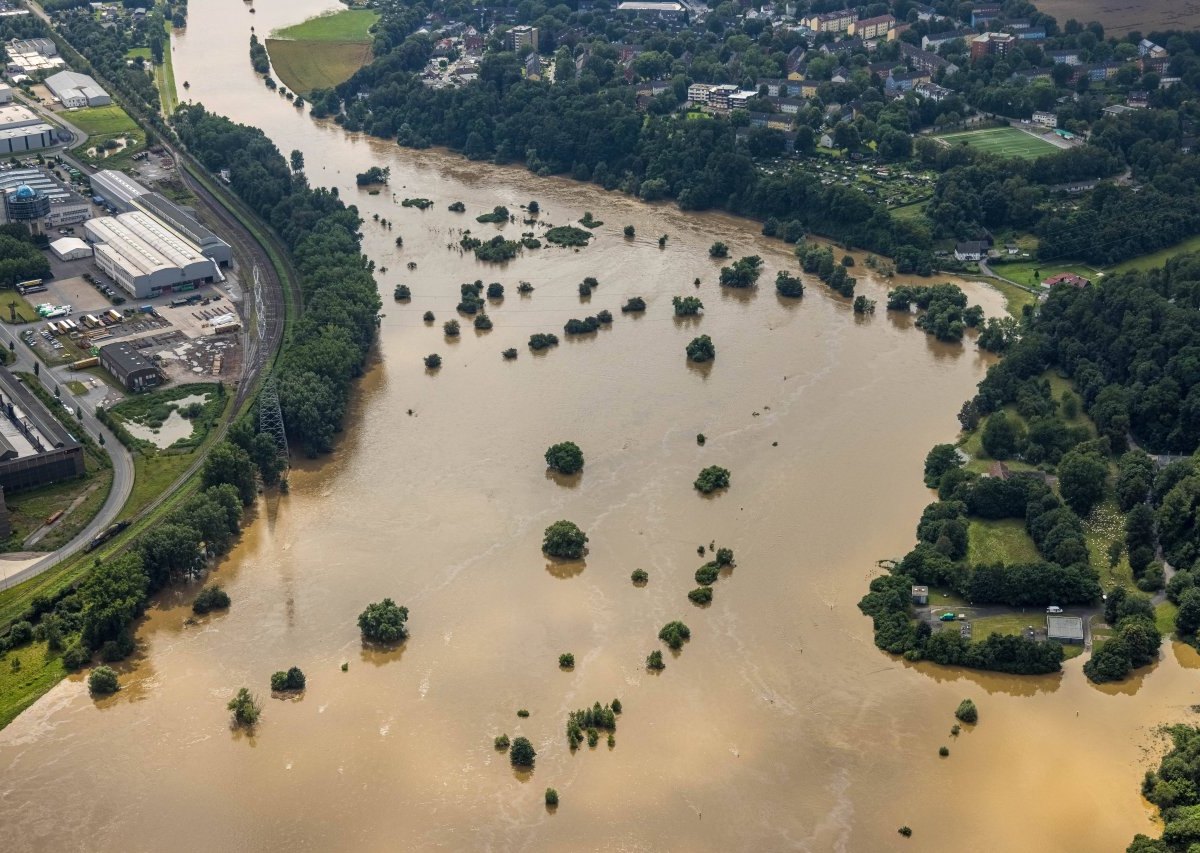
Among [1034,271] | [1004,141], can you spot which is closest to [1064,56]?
[1004,141]

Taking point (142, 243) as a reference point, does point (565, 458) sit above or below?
above

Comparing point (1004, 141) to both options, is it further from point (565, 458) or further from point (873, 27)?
point (565, 458)

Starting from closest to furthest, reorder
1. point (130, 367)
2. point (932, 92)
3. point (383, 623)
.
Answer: point (383, 623)
point (130, 367)
point (932, 92)

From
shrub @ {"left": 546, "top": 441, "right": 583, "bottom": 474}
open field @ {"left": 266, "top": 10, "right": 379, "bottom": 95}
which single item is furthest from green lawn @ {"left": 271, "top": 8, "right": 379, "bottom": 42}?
shrub @ {"left": 546, "top": 441, "right": 583, "bottom": 474}

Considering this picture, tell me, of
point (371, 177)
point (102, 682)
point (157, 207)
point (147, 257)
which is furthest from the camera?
point (371, 177)

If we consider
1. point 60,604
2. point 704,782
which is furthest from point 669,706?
point 60,604

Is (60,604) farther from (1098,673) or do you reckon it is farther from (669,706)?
(1098,673)
